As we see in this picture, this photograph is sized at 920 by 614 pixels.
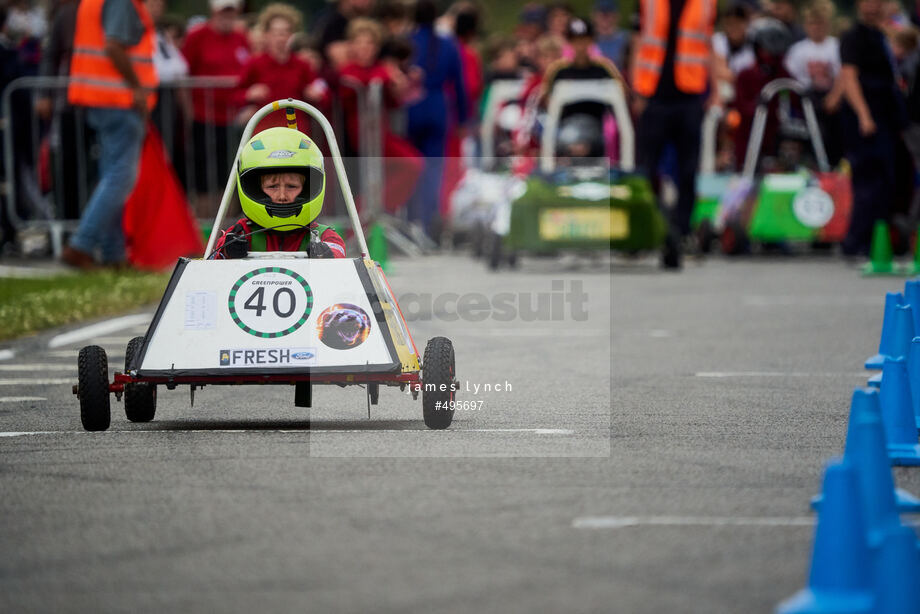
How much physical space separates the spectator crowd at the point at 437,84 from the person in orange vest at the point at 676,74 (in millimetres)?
19

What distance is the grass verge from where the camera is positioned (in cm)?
1178

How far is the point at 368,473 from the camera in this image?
630 centimetres

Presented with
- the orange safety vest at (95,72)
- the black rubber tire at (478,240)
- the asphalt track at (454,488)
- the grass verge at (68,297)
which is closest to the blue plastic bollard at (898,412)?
the asphalt track at (454,488)

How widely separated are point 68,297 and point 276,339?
5706mm

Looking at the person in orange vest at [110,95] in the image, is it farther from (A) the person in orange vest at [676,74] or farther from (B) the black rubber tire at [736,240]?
(B) the black rubber tire at [736,240]

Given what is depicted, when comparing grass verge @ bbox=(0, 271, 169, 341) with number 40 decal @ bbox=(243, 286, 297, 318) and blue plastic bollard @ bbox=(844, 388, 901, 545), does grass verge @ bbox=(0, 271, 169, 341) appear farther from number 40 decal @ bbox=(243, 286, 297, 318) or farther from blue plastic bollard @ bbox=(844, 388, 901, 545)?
blue plastic bollard @ bbox=(844, 388, 901, 545)

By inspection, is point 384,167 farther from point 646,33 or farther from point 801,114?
point 801,114

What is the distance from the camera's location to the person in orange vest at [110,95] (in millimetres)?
14562

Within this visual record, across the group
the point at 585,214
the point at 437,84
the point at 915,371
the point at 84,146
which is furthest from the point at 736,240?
the point at 915,371

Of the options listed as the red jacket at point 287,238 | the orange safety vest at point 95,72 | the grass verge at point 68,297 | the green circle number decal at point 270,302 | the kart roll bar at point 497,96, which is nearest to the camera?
the green circle number decal at point 270,302

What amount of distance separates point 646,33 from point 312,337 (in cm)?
1129

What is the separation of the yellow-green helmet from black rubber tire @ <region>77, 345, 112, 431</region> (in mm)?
1057

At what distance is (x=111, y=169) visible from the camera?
1478 cm

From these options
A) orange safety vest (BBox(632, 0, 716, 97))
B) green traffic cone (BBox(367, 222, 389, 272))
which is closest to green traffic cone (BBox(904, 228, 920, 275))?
orange safety vest (BBox(632, 0, 716, 97))
